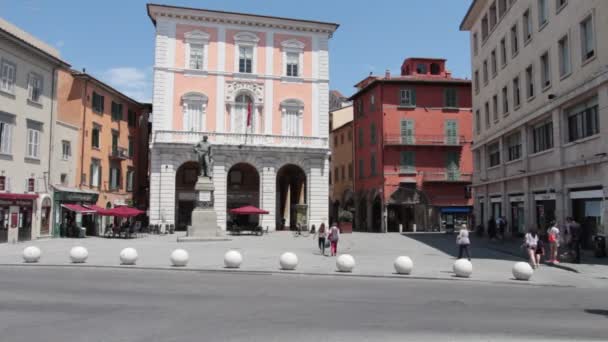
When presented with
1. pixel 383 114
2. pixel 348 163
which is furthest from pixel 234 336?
pixel 348 163

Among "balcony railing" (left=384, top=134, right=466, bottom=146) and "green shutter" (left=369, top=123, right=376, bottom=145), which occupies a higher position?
"green shutter" (left=369, top=123, right=376, bottom=145)

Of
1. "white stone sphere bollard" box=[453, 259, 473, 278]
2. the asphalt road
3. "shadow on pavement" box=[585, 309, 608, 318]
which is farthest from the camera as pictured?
"white stone sphere bollard" box=[453, 259, 473, 278]

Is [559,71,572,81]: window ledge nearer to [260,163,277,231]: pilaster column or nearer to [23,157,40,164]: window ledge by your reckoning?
[260,163,277,231]: pilaster column

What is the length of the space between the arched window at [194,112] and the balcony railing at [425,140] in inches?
699

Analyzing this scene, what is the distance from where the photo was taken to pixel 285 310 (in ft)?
33.7

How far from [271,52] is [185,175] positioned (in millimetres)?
13911

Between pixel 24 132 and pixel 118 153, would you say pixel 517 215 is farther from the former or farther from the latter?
pixel 118 153

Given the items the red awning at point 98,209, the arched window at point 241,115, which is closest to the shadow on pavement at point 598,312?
the red awning at point 98,209

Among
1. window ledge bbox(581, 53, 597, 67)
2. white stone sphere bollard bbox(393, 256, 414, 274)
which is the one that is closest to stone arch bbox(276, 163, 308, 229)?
window ledge bbox(581, 53, 597, 67)

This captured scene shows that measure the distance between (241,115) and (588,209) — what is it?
31020mm

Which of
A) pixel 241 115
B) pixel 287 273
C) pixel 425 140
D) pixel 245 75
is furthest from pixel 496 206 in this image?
pixel 287 273

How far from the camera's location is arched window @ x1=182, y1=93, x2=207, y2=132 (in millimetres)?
46594

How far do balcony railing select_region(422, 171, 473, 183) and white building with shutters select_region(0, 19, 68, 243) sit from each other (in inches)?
1314

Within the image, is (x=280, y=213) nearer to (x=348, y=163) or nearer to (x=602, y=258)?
(x=348, y=163)
